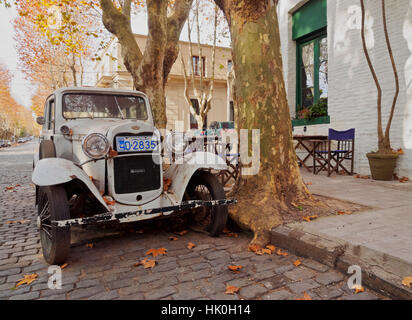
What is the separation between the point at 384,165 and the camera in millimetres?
6938

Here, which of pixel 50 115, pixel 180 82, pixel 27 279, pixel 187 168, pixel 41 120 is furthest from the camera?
pixel 180 82

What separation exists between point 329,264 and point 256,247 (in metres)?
0.82

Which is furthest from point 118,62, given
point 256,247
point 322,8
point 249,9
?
point 256,247

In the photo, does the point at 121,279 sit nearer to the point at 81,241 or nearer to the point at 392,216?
A: the point at 81,241

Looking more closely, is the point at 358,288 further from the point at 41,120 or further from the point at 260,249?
the point at 41,120

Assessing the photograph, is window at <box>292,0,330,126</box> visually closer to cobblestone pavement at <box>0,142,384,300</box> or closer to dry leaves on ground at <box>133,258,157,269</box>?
cobblestone pavement at <box>0,142,384,300</box>

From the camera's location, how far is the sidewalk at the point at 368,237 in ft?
8.58

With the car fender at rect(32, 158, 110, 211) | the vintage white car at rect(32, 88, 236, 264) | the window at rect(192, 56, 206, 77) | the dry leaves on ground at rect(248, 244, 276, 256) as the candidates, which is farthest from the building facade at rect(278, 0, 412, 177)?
the window at rect(192, 56, 206, 77)

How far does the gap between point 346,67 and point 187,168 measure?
21.8 feet

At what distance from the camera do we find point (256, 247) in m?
3.52

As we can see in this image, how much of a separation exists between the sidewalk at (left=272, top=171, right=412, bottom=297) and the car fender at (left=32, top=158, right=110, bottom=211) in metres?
2.18

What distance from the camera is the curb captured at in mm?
2418

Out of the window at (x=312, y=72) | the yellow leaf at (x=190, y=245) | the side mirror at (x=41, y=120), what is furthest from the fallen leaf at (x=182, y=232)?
the window at (x=312, y=72)

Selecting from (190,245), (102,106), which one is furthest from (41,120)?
(190,245)
